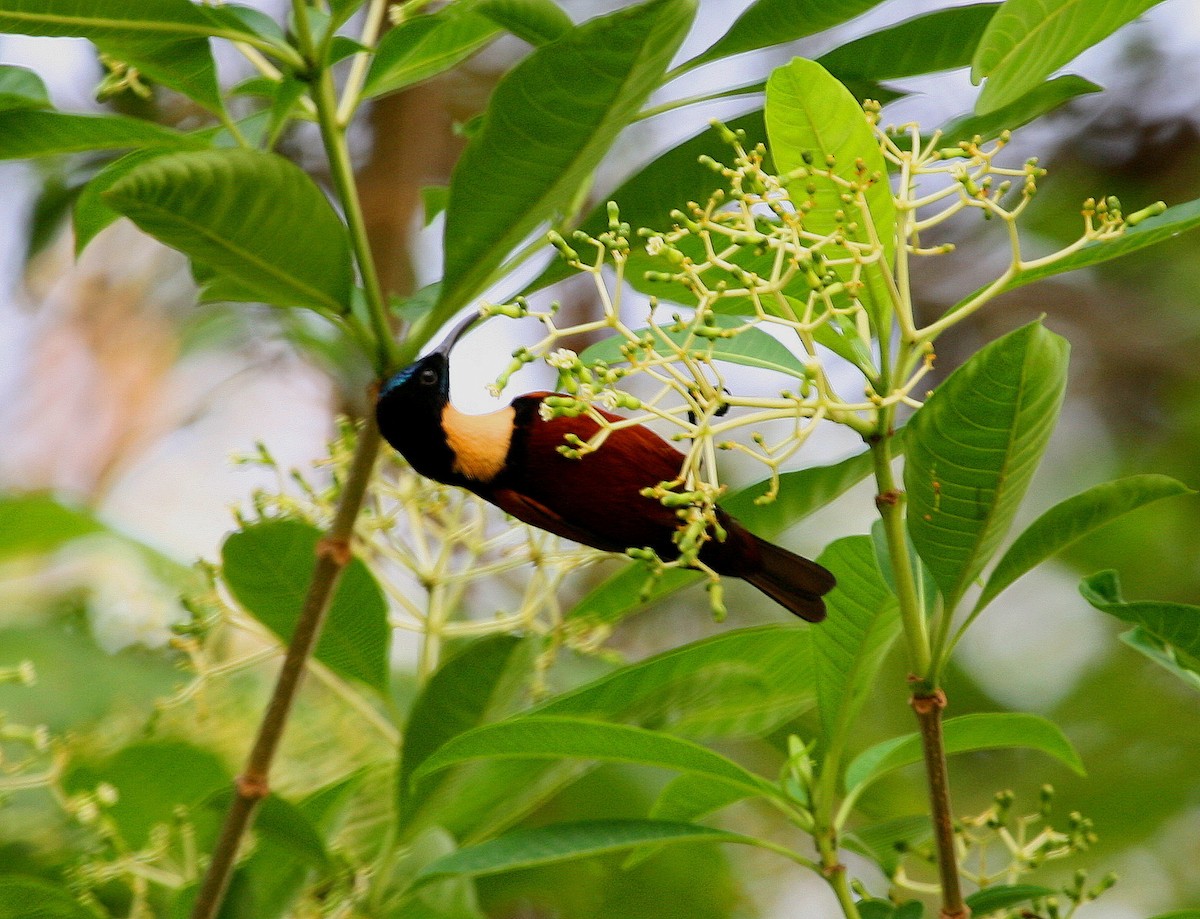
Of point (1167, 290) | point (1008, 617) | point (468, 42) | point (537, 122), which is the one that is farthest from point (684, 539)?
point (1167, 290)

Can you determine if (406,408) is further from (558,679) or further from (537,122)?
(558,679)

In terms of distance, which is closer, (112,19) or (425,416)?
(112,19)

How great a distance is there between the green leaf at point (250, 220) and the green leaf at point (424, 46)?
1.01 ft

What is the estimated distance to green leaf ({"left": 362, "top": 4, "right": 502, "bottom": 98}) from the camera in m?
1.45

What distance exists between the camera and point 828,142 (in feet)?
3.50

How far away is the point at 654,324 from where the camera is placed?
1.10 metres

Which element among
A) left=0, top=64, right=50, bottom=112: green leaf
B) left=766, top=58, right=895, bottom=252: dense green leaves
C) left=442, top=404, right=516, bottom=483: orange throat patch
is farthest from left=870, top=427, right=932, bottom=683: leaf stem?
left=0, top=64, right=50, bottom=112: green leaf

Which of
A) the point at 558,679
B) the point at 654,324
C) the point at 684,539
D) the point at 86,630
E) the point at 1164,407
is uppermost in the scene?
the point at 654,324

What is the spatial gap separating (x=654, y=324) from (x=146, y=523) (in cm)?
291

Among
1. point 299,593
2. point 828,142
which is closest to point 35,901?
point 299,593

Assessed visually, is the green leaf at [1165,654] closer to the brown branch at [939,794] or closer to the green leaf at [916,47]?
the brown branch at [939,794]

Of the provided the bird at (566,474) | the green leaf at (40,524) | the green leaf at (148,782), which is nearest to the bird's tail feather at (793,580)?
the bird at (566,474)

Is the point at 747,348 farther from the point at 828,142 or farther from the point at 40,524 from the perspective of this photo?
the point at 40,524

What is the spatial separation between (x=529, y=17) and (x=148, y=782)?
3.54ft
